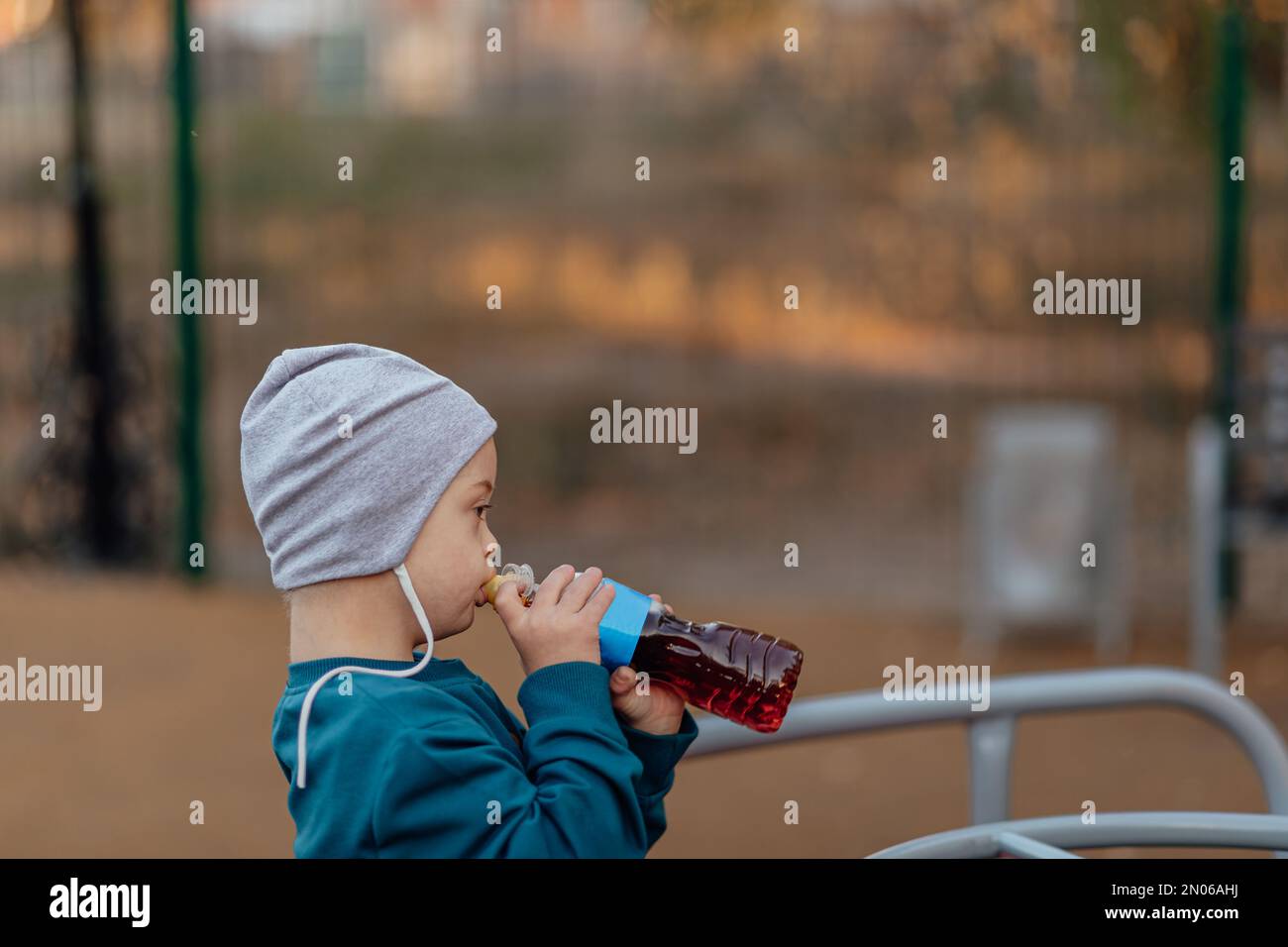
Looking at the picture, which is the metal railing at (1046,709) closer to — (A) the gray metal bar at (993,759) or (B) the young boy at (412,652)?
(A) the gray metal bar at (993,759)

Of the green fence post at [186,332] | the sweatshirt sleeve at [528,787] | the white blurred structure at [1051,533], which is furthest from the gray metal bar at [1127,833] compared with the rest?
the green fence post at [186,332]

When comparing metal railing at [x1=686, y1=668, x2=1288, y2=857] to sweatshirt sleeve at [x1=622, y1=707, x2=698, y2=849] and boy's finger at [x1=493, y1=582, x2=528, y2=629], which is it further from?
boy's finger at [x1=493, y1=582, x2=528, y2=629]

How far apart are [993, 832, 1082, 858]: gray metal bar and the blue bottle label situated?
0.46m

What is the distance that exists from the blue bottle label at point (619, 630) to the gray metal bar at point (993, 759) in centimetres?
50

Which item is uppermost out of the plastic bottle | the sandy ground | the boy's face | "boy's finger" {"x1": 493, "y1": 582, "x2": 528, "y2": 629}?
the boy's face

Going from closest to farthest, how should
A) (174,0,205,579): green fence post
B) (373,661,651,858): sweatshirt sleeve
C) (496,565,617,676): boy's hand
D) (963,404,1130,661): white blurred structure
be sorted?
(373,661,651,858): sweatshirt sleeve
(496,565,617,676): boy's hand
(963,404,1130,661): white blurred structure
(174,0,205,579): green fence post

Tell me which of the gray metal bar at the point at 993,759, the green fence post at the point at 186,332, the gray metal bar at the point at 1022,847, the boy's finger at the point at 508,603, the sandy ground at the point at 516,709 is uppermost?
the green fence post at the point at 186,332

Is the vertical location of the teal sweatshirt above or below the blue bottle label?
below

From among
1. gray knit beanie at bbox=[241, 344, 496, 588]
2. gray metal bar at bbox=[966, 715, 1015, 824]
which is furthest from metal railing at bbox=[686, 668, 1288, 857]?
gray knit beanie at bbox=[241, 344, 496, 588]

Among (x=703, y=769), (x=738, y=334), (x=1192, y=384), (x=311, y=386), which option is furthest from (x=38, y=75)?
(x=311, y=386)

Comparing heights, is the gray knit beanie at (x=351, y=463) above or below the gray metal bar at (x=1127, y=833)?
above

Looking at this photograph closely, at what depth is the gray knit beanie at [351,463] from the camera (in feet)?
5.39

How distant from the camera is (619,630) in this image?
1.69 meters

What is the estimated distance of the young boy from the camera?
154 centimetres
